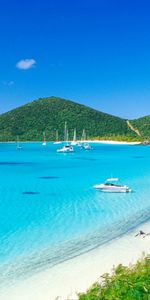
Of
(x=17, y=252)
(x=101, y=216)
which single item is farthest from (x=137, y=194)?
(x=17, y=252)

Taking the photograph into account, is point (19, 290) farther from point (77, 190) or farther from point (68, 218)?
point (77, 190)

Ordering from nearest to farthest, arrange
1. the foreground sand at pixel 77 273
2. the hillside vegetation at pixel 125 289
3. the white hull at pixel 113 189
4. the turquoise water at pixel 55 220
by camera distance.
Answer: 1. the hillside vegetation at pixel 125 289
2. the foreground sand at pixel 77 273
3. the turquoise water at pixel 55 220
4. the white hull at pixel 113 189

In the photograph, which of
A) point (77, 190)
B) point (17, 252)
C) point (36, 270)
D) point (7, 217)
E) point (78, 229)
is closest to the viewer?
point (36, 270)

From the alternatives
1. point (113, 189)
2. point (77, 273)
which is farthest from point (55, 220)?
point (113, 189)

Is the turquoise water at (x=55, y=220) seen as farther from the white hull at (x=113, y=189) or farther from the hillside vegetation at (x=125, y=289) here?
the hillside vegetation at (x=125, y=289)

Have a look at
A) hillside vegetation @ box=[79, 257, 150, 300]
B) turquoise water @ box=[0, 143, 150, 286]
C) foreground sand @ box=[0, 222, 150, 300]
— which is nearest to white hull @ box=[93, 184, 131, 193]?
turquoise water @ box=[0, 143, 150, 286]

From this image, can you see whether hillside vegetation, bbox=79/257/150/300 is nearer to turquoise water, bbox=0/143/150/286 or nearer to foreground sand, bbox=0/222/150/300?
foreground sand, bbox=0/222/150/300

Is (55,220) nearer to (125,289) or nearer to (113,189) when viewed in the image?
(113,189)

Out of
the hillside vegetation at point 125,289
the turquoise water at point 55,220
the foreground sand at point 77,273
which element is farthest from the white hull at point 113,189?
the hillside vegetation at point 125,289
